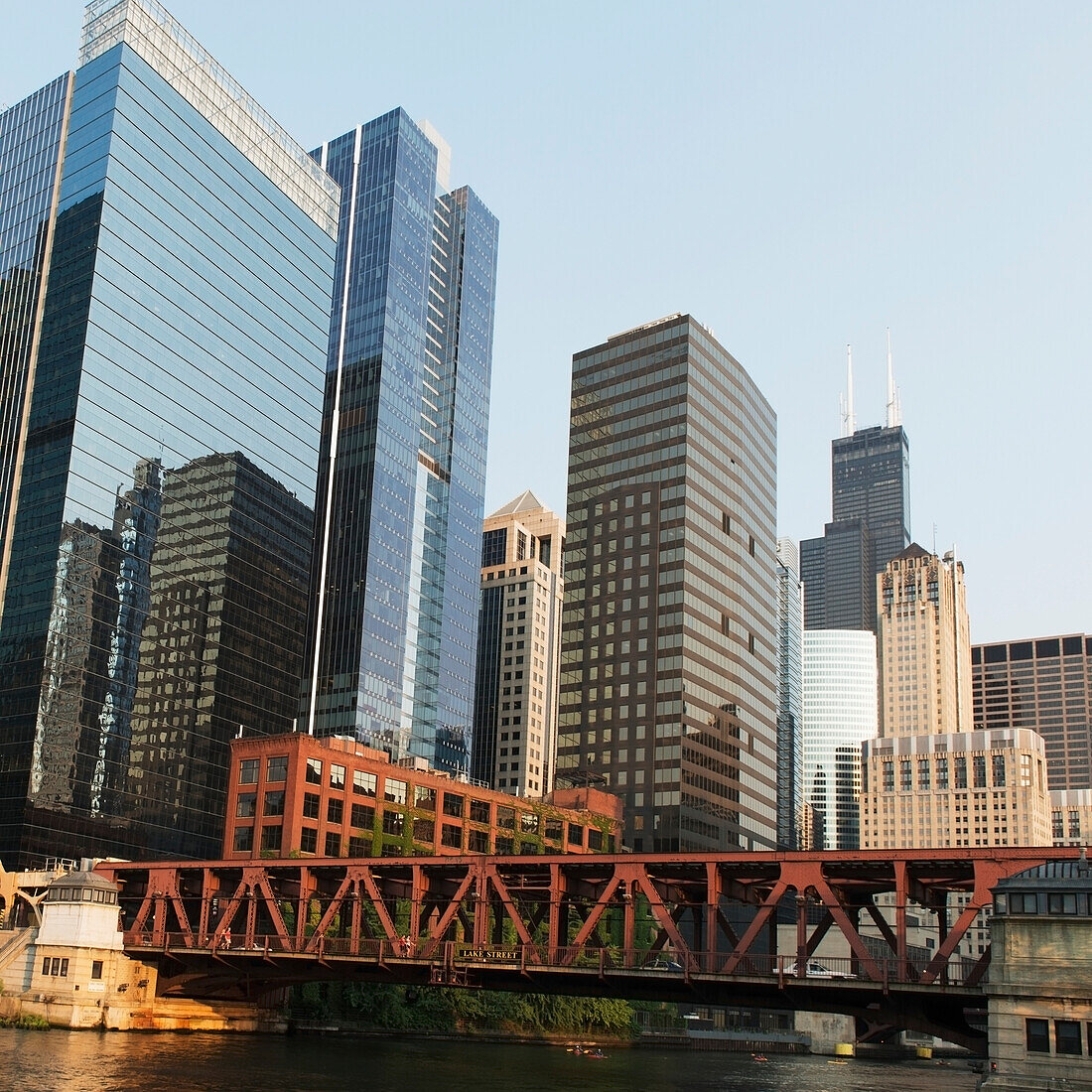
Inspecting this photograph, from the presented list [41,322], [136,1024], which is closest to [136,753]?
[41,322]

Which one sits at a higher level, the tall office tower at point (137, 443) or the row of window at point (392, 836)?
the tall office tower at point (137, 443)

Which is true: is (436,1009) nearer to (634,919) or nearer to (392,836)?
(392,836)

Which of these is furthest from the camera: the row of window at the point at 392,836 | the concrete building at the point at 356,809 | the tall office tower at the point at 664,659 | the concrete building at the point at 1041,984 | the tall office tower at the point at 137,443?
the tall office tower at the point at 664,659

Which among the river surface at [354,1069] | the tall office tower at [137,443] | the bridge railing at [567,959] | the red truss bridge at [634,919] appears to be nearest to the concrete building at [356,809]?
the tall office tower at [137,443]

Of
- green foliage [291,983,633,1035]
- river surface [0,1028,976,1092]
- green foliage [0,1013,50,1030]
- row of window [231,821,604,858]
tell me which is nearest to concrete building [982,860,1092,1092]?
river surface [0,1028,976,1092]

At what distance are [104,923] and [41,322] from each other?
89.5 meters

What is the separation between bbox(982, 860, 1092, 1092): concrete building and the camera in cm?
5306

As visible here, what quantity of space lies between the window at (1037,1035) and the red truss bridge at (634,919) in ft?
9.53

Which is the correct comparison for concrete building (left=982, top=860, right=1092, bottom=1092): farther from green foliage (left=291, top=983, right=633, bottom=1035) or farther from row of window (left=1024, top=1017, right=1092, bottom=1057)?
green foliage (left=291, top=983, right=633, bottom=1035)

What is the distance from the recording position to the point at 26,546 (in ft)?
482

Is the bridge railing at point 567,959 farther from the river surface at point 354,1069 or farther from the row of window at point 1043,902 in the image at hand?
the river surface at point 354,1069

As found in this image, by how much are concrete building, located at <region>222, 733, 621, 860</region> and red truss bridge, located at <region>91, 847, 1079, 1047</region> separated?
37.9m

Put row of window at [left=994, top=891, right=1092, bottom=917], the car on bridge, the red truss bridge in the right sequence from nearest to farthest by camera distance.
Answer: row of window at [left=994, top=891, right=1092, bottom=917] → the red truss bridge → the car on bridge

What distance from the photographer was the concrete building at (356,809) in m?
132
